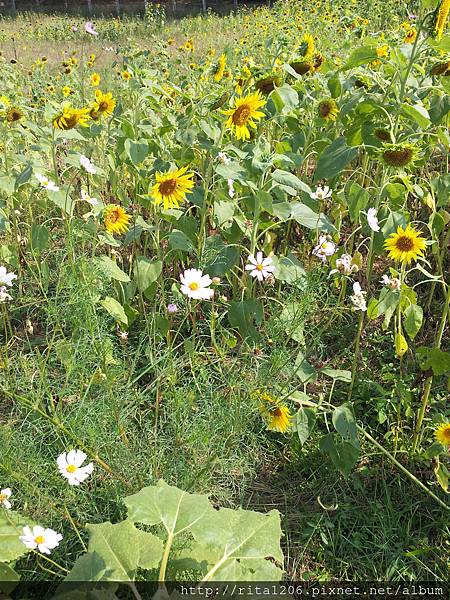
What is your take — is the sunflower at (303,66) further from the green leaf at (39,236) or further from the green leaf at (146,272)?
the green leaf at (39,236)

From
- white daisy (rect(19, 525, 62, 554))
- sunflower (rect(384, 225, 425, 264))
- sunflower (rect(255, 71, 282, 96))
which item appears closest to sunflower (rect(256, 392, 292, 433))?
sunflower (rect(384, 225, 425, 264))

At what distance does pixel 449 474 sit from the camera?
1485mm

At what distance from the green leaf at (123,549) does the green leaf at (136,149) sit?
1228 mm

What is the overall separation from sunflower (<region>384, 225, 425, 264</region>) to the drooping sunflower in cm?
20

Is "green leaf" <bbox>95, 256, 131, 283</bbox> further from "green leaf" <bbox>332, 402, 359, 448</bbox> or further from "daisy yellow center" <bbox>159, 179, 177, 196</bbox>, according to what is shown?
"green leaf" <bbox>332, 402, 359, 448</bbox>

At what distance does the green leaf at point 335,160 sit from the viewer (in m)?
1.75

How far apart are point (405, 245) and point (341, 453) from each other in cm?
59

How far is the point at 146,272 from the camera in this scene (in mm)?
1898

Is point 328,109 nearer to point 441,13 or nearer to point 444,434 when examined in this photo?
point 441,13

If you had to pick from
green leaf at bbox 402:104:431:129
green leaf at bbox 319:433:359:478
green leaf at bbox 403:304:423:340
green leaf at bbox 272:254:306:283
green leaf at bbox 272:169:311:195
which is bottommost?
green leaf at bbox 319:433:359:478

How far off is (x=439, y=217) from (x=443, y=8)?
A: 1.91 feet

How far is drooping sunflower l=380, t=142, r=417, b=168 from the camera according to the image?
5.07 ft

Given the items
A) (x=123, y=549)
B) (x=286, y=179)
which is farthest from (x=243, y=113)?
(x=123, y=549)

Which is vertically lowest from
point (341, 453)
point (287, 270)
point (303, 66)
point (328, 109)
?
point (341, 453)
